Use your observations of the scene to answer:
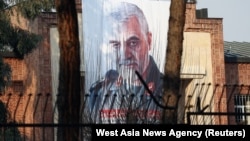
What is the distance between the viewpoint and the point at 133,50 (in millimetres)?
27203

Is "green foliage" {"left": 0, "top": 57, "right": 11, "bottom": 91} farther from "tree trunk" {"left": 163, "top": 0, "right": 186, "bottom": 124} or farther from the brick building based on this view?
"tree trunk" {"left": 163, "top": 0, "right": 186, "bottom": 124}

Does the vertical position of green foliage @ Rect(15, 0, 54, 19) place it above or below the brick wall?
above

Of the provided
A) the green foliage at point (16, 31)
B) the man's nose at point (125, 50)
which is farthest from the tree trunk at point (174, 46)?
the man's nose at point (125, 50)

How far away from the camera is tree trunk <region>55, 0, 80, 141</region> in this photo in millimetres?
9609

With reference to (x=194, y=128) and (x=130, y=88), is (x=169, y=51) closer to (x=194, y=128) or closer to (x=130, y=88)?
(x=130, y=88)

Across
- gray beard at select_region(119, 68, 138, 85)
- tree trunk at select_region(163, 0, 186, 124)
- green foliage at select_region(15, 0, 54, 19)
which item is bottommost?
gray beard at select_region(119, 68, 138, 85)

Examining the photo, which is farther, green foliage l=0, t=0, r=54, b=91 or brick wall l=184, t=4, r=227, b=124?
brick wall l=184, t=4, r=227, b=124

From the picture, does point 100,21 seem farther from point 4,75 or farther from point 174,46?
point 174,46

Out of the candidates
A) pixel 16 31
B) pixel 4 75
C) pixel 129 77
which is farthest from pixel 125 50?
pixel 129 77

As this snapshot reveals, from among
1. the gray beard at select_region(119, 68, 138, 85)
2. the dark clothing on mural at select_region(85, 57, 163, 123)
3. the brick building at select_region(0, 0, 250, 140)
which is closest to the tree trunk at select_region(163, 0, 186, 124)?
the gray beard at select_region(119, 68, 138, 85)

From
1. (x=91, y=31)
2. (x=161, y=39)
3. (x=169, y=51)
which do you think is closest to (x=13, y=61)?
(x=91, y=31)

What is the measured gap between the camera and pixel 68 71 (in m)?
9.93

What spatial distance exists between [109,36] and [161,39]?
6.28 feet

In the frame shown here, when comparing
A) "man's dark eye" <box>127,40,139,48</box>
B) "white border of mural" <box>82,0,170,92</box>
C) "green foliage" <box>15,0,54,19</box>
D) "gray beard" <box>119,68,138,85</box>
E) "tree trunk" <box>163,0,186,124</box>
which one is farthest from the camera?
"man's dark eye" <box>127,40,139,48</box>
